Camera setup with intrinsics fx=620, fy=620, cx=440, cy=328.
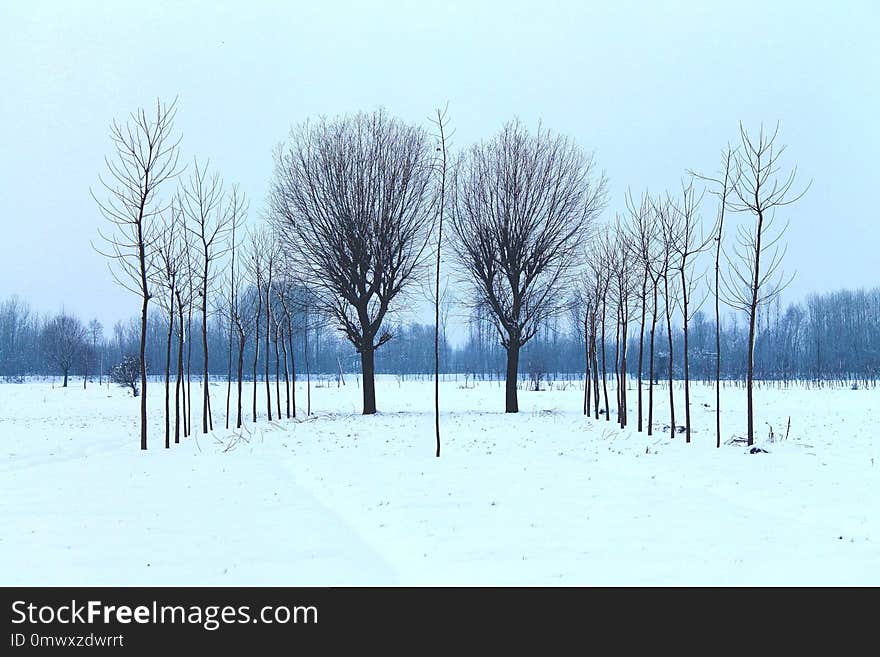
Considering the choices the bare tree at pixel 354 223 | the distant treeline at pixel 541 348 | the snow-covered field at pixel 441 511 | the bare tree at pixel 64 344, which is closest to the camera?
the snow-covered field at pixel 441 511

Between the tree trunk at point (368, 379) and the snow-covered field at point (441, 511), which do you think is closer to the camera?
the snow-covered field at point (441, 511)

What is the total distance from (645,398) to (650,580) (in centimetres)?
3232

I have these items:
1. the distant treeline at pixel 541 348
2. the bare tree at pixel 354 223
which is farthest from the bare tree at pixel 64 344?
the bare tree at pixel 354 223

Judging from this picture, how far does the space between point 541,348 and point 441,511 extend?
9126cm

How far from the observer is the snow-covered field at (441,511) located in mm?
5934

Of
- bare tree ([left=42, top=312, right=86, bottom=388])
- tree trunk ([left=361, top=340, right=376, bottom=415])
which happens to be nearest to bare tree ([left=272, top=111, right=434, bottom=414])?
tree trunk ([left=361, top=340, right=376, bottom=415])

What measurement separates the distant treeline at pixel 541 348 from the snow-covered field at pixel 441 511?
174 feet

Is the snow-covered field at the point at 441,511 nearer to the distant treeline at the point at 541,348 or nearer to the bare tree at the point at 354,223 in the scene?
the bare tree at the point at 354,223

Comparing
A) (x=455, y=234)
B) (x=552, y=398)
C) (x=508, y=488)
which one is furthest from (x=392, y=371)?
(x=508, y=488)

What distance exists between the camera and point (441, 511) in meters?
8.62

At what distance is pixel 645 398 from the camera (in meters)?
36.2
